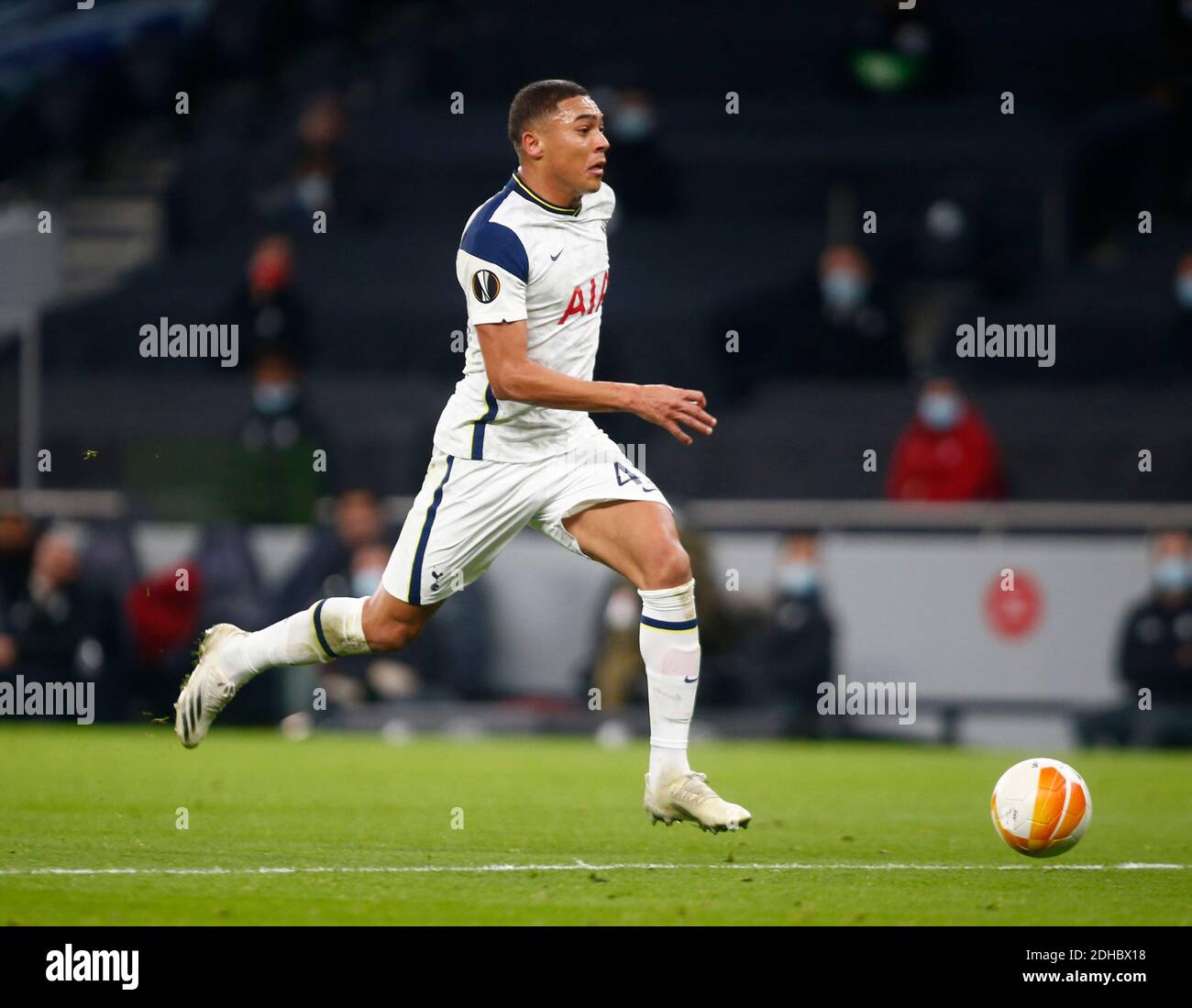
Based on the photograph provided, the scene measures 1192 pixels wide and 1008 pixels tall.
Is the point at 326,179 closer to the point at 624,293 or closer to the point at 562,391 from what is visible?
the point at 624,293

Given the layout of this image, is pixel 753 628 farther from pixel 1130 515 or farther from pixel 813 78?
pixel 813 78

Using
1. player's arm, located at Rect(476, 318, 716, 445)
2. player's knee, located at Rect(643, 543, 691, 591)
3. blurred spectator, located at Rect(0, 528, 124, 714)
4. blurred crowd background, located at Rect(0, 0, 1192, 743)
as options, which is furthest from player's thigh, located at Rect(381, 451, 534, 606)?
blurred spectator, located at Rect(0, 528, 124, 714)

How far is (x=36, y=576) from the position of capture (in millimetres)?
15359

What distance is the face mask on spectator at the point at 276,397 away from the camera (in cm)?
1673

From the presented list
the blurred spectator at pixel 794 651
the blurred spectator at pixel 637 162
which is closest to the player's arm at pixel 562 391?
the blurred spectator at pixel 794 651

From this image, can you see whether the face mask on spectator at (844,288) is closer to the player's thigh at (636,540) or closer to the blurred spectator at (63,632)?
the blurred spectator at (63,632)

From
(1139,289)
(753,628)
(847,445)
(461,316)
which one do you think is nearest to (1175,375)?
(1139,289)

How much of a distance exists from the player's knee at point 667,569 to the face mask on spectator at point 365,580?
742 centimetres

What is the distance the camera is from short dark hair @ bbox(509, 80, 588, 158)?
7.93 meters

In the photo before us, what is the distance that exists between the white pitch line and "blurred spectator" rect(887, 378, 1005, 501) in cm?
820

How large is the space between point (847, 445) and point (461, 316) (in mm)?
3571

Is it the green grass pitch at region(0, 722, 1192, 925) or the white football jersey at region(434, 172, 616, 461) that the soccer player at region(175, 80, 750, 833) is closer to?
the white football jersey at region(434, 172, 616, 461)

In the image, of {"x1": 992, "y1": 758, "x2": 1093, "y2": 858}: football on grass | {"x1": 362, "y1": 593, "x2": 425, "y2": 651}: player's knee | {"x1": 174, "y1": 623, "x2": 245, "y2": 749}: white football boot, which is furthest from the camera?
{"x1": 174, "y1": 623, "x2": 245, "y2": 749}: white football boot

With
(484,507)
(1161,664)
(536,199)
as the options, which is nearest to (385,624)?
(484,507)
